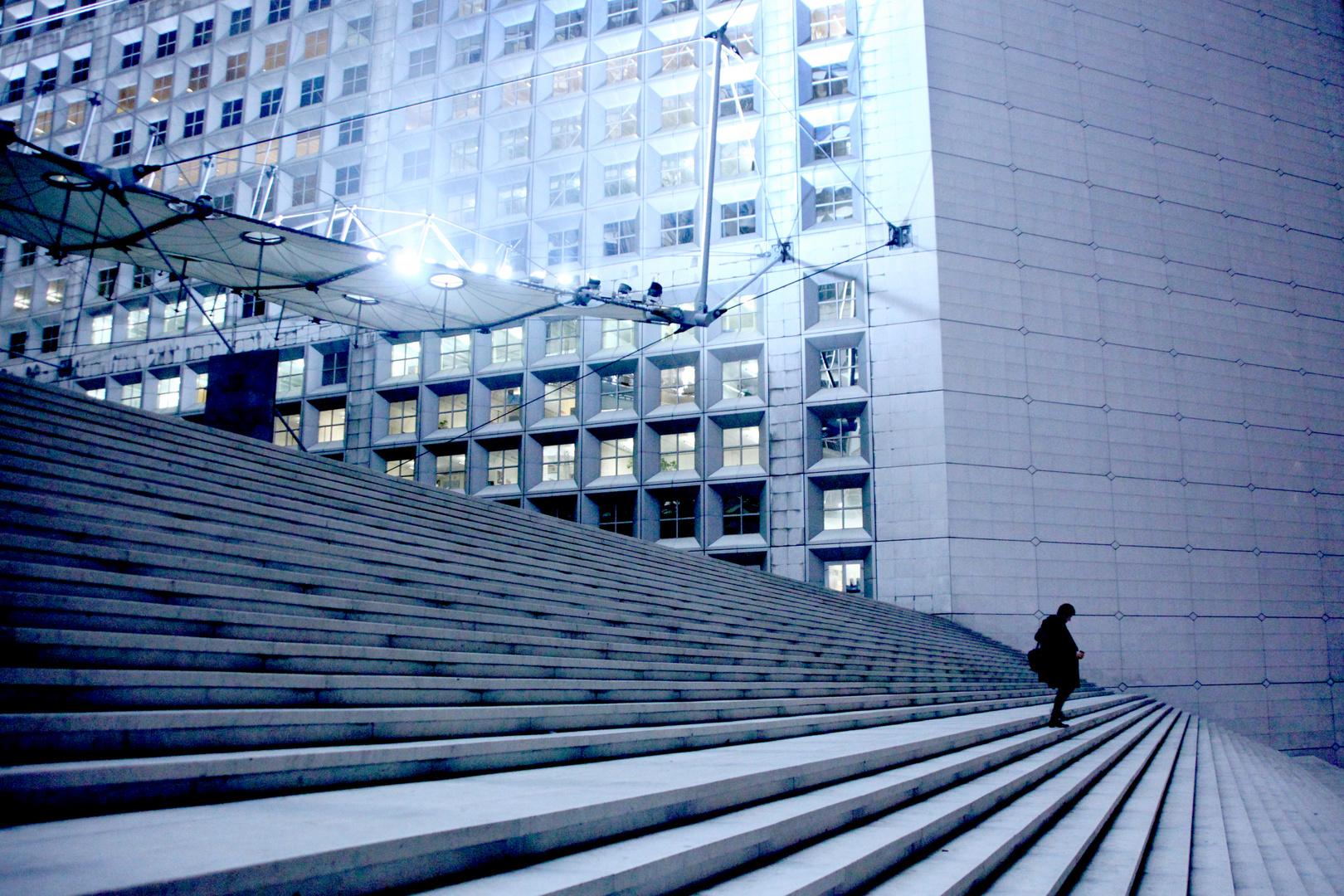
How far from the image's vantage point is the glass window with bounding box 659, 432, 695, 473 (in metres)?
22.8

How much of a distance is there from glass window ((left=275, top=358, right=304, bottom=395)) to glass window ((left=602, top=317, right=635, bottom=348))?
358 inches

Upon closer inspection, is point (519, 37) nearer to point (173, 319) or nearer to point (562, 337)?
point (562, 337)

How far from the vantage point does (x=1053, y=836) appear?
4.99 m

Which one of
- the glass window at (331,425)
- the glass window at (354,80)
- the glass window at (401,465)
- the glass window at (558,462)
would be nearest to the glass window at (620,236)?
the glass window at (558,462)

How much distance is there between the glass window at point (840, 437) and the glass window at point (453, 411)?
9504 millimetres

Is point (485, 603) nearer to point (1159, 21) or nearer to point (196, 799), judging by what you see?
point (196, 799)

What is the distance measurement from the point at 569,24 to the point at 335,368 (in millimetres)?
11767

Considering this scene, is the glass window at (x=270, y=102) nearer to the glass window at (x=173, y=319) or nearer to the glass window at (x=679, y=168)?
the glass window at (x=173, y=319)

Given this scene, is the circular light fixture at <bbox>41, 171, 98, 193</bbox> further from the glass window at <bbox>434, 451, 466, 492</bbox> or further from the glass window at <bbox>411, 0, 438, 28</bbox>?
the glass window at <bbox>411, 0, 438, 28</bbox>

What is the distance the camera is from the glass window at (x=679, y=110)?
2444cm

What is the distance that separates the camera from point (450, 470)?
24312 mm

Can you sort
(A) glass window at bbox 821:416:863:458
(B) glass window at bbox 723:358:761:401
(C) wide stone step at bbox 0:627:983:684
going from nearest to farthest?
(C) wide stone step at bbox 0:627:983:684 → (A) glass window at bbox 821:416:863:458 → (B) glass window at bbox 723:358:761:401

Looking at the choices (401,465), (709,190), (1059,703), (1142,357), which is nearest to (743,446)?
(709,190)

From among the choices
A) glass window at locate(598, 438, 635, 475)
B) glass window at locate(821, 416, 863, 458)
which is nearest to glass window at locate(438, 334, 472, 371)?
glass window at locate(598, 438, 635, 475)
